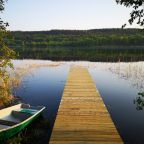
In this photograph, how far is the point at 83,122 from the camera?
48.2ft

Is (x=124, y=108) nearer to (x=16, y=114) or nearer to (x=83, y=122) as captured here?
(x=83, y=122)

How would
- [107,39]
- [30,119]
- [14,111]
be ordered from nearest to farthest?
1. [30,119]
2. [14,111]
3. [107,39]

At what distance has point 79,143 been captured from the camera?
39.4 feet

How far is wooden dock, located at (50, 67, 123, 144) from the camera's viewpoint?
12453 millimetres

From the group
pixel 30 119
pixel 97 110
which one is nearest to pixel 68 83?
pixel 97 110

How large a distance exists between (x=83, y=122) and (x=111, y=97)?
10019 mm

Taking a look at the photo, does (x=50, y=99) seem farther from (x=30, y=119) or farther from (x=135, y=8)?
(x=135, y=8)

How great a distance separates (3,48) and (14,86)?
45.8 ft

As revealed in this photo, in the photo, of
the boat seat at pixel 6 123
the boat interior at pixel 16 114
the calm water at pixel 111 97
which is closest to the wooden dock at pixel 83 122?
the calm water at pixel 111 97

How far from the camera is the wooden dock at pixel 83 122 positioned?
12453 mm

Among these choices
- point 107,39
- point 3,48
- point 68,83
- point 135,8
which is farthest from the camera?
point 107,39

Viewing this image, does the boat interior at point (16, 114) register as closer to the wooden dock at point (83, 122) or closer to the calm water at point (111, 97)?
the wooden dock at point (83, 122)

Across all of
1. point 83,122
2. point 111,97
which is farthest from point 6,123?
point 111,97

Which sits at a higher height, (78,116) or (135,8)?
(135,8)
